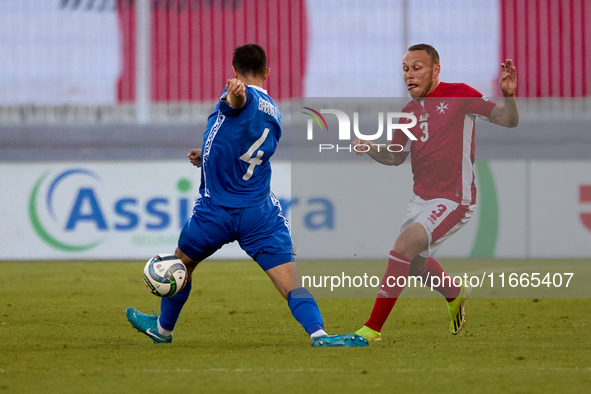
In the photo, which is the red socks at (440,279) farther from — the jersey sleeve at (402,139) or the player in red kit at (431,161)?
the jersey sleeve at (402,139)

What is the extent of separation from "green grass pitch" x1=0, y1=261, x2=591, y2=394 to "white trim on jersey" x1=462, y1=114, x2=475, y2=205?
966mm

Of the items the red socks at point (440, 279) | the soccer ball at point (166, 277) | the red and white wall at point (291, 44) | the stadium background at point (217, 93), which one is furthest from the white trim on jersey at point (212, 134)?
the red and white wall at point (291, 44)

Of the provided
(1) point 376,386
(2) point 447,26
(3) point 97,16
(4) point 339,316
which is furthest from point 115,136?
(1) point 376,386

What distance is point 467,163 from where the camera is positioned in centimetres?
553

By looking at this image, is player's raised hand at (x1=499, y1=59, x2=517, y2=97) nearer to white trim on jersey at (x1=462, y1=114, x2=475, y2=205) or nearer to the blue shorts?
white trim on jersey at (x1=462, y1=114, x2=475, y2=205)

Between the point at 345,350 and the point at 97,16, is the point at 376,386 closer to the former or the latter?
the point at 345,350

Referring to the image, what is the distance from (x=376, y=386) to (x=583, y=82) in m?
18.8

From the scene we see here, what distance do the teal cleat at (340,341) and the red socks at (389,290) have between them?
383 millimetres

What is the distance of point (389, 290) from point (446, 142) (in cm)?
106

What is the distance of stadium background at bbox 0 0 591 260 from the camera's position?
13.3 metres

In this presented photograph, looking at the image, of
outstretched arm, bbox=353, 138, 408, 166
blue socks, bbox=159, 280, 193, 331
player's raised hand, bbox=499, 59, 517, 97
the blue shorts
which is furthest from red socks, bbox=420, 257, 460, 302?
blue socks, bbox=159, 280, 193, 331

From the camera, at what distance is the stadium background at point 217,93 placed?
13344mm

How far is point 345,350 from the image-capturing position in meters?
4.86

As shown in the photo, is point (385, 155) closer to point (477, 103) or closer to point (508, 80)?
point (477, 103)
